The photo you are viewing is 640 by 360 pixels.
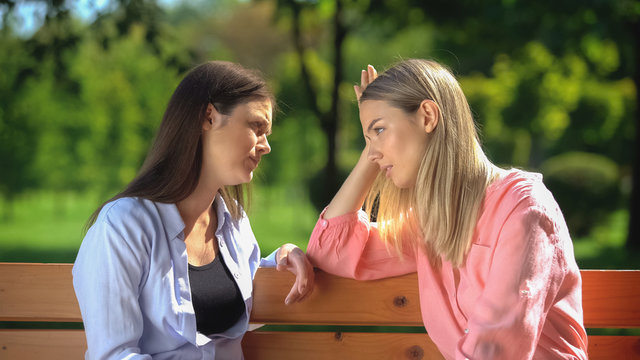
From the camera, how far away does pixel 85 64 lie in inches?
585

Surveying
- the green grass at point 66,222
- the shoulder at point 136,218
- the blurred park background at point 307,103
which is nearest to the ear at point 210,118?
the shoulder at point 136,218

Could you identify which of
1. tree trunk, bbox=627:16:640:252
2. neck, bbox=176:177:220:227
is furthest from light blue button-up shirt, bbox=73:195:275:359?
tree trunk, bbox=627:16:640:252

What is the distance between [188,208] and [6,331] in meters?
0.91

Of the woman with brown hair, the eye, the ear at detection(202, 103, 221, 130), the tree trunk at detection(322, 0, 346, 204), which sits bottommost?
the tree trunk at detection(322, 0, 346, 204)

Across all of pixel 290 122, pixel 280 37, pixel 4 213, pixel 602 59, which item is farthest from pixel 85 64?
pixel 280 37

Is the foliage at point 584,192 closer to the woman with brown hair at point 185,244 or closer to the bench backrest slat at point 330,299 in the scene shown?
the bench backrest slat at point 330,299

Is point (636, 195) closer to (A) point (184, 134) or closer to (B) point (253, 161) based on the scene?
(B) point (253, 161)

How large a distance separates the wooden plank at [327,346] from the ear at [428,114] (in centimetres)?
88

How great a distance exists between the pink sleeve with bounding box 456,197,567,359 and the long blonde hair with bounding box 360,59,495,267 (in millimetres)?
203

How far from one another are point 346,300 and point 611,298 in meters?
1.00

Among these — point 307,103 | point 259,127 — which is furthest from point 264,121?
point 307,103

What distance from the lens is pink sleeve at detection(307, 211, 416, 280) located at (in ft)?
8.54

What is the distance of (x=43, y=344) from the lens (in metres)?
2.72

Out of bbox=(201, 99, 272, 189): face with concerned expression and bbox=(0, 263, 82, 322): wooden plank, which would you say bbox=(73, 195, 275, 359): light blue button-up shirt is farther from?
bbox=(0, 263, 82, 322): wooden plank
